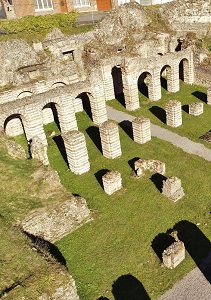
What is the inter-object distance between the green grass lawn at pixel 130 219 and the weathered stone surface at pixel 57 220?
0.31m

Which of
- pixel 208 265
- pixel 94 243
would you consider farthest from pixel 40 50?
pixel 208 265

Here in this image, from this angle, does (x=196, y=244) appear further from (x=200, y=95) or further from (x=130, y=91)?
(x=200, y=95)

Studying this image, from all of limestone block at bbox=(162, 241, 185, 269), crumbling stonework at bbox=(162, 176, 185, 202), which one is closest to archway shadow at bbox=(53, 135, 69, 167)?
crumbling stonework at bbox=(162, 176, 185, 202)

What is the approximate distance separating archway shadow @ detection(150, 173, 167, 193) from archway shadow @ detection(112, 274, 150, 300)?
15.5ft

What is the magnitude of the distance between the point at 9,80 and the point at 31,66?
1726mm

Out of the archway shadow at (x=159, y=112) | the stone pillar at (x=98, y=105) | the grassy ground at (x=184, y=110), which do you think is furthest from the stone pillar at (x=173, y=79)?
the stone pillar at (x=98, y=105)

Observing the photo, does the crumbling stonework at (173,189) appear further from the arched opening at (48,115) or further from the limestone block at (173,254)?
the arched opening at (48,115)

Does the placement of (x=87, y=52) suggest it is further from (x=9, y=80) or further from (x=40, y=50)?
(x=9, y=80)

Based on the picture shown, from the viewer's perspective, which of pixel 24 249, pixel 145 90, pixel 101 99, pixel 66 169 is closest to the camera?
pixel 24 249

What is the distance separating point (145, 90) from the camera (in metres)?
25.3

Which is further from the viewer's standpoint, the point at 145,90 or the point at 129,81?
the point at 145,90

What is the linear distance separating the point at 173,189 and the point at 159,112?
28.6ft

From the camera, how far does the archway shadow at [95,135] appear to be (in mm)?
18562

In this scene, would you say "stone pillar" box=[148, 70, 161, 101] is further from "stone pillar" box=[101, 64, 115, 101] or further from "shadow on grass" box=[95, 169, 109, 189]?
"shadow on grass" box=[95, 169, 109, 189]
